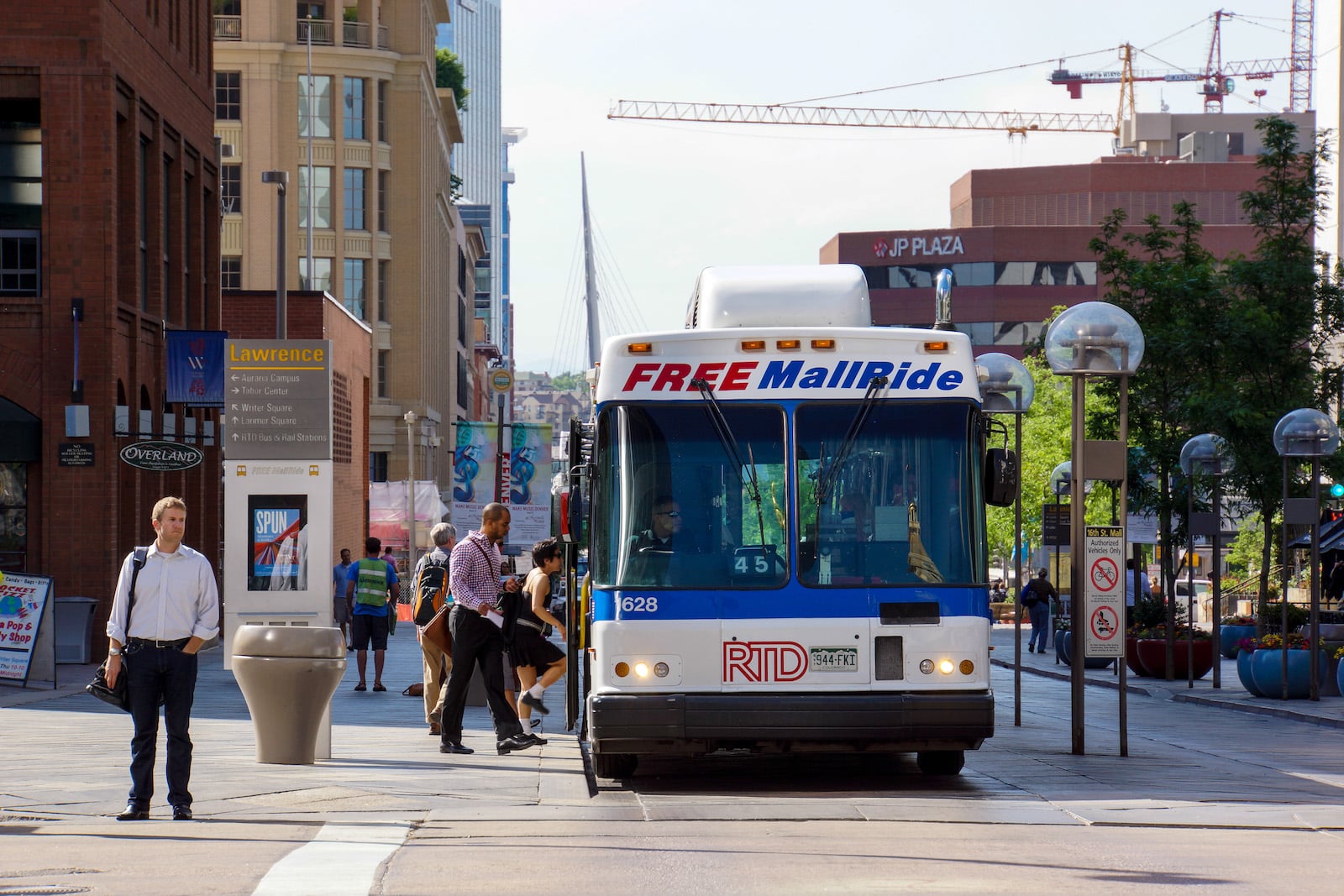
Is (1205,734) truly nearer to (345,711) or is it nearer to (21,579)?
(345,711)

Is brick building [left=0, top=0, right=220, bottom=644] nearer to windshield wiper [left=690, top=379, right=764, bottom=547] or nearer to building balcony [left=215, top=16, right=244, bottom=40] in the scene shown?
windshield wiper [left=690, top=379, right=764, bottom=547]

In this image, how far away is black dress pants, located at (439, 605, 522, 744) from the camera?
580 inches

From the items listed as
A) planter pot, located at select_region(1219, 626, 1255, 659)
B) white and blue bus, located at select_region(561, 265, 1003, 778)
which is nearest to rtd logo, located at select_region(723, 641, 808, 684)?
white and blue bus, located at select_region(561, 265, 1003, 778)

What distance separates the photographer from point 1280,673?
78.1ft

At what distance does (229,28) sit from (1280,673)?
60.1m

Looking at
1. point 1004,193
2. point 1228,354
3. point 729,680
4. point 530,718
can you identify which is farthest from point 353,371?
point 1004,193

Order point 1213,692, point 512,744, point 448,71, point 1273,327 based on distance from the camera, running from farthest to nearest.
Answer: point 448,71
point 1273,327
point 1213,692
point 512,744

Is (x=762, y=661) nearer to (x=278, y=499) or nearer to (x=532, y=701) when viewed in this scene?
(x=532, y=701)

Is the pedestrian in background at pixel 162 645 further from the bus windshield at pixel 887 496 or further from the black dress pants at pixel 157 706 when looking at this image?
the bus windshield at pixel 887 496

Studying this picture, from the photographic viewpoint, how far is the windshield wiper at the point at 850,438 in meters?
12.5

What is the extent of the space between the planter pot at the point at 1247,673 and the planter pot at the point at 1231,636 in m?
6.99

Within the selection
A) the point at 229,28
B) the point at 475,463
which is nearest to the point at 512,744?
the point at 475,463

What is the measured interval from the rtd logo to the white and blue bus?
0.01 meters

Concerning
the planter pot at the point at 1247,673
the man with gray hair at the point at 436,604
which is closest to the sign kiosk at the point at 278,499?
the man with gray hair at the point at 436,604
